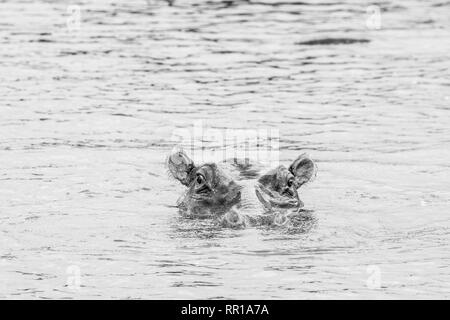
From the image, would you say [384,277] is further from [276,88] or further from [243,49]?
[243,49]

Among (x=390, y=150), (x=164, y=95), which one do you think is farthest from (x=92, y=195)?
(x=164, y=95)

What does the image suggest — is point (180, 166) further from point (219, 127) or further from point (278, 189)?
point (219, 127)

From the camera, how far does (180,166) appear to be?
602 inches

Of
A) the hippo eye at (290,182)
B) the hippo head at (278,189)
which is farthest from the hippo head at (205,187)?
the hippo eye at (290,182)

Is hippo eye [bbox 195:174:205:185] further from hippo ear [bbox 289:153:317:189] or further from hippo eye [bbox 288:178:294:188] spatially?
hippo ear [bbox 289:153:317:189]

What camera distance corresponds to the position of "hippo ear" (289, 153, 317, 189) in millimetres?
15242

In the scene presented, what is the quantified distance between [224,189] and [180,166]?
108 centimetres

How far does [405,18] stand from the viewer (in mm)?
29719

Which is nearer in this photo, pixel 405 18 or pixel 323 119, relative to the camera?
pixel 323 119

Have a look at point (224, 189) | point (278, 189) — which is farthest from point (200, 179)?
point (278, 189)

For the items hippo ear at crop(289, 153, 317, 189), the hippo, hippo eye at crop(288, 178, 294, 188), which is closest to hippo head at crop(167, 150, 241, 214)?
the hippo

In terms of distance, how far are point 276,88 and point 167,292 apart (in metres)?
12.0

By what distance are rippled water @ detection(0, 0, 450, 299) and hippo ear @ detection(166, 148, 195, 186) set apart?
418 millimetres

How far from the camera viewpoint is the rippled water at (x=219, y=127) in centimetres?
1177
